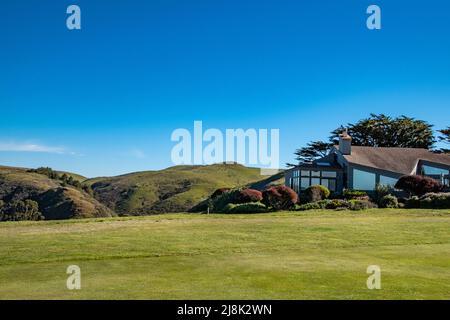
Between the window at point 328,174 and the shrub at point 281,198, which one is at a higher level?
the window at point 328,174

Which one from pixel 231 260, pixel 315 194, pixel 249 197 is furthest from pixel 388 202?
pixel 231 260

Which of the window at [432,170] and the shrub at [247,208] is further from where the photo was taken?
the window at [432,170]

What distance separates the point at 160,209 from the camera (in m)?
105

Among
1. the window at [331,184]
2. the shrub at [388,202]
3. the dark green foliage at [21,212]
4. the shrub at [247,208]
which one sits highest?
the window at [331,184]

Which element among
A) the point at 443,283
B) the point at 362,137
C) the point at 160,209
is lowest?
the point at 160,209

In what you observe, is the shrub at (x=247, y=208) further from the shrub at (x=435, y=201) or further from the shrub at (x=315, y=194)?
the shrub at (x=435, y=201)

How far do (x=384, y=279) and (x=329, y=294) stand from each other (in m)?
2.05

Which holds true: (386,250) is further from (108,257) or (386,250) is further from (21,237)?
(21,237)

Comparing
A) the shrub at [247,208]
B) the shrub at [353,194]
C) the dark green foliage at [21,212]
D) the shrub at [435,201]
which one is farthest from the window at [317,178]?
the dark green foliage at [21,212]

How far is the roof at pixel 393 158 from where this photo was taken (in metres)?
44.0

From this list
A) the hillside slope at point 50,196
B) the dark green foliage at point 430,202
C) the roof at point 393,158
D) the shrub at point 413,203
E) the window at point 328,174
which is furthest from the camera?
the hillside slope at point 50,196

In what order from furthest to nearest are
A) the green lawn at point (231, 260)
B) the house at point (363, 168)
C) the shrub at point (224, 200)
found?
the house at point (363, 168)
the shrub at point (224, 200)
the green lawn at point (231, 260)

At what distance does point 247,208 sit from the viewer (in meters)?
32.2
